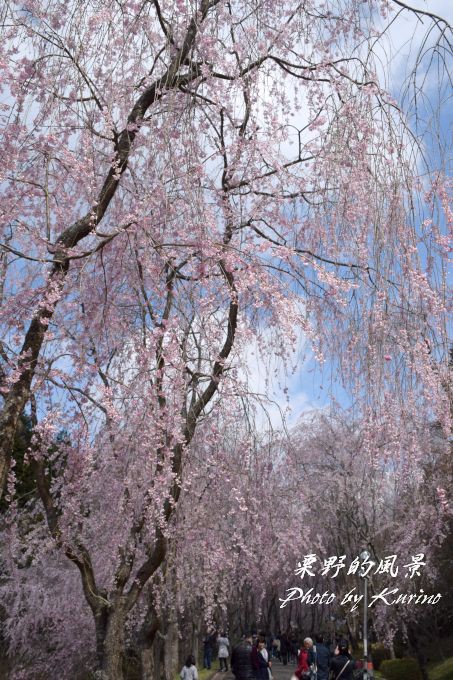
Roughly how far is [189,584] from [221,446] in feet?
26.2

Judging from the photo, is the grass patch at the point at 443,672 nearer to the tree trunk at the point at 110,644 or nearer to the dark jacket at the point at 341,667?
the dark jacket at the point at 341,667

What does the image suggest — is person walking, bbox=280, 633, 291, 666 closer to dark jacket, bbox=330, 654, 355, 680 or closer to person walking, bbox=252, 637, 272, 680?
person walking, bbox=252, 637, 272, 680

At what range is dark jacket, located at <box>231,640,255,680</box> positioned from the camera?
9.64 m

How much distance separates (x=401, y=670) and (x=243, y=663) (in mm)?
12155

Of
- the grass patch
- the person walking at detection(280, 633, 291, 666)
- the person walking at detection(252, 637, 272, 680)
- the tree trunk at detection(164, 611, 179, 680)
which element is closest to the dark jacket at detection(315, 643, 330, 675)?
the person walking at detection(252, 637, 272, 680)

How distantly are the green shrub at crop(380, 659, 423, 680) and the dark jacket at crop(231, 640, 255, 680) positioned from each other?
408 inches

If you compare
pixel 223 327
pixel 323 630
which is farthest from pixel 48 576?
pixel 323 630

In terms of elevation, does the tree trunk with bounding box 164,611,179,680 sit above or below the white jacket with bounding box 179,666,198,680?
above

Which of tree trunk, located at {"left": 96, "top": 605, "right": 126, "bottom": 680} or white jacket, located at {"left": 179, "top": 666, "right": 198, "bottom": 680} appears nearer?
tree trunk, located at {"left": 96, "top": 605, "right": 126, "bottom": 680}

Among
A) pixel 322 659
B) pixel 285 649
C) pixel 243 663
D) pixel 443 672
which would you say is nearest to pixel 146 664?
pixel 243 663

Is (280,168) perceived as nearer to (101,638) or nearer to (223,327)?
(223,327)

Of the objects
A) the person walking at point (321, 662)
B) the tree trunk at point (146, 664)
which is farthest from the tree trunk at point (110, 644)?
the person walking at point (321, 662)

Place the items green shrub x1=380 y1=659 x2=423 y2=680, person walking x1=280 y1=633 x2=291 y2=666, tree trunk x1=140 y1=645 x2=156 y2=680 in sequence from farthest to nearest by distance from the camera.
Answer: person walking x1=280 y1=633 x2=291 y2=666, green shrub x1=380 y1=659 x2=423 y2=680, tree trunk x1=140 y1=645 x2=156 y2=680

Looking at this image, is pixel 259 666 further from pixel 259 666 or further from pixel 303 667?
pixel 303 667
